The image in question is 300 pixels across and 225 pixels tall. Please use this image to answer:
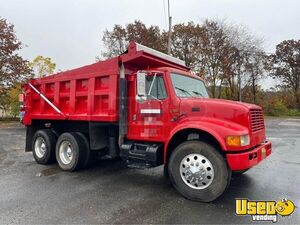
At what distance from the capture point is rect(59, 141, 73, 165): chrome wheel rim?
6.79m

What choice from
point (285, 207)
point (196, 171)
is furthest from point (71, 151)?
point (285, 207)

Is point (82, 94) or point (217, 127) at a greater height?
point (82, 94)

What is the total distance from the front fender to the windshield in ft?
2.37

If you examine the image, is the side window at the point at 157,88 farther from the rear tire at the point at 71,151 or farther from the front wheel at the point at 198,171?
the rear tire at the point at 71,151

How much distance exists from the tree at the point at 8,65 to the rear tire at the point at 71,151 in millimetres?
21189

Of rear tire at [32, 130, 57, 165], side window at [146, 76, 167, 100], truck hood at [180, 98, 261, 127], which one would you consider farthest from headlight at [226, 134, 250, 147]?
rear tire at [32, 130, 57, 165]

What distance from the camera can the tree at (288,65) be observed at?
38312 millimetres

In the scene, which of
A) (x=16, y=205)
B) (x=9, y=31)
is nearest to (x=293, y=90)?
(x=9, y=31)

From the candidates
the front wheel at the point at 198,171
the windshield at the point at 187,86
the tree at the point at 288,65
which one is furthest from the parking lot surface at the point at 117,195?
the tree at the point at 288,65

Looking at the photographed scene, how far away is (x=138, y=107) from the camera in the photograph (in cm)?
560

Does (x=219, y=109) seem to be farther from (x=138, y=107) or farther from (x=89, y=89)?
(x=89, y=89)

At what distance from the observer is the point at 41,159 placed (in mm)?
7438

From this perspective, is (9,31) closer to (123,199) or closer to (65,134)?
(65,134)

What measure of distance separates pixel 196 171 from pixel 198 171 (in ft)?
0.12
